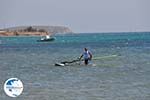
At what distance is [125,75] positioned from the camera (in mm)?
31125

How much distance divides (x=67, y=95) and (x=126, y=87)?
408 cm

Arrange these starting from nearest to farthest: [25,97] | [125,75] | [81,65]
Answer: [25,97]
[125,75]
[81,65]

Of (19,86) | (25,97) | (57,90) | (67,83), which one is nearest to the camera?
(19,86)

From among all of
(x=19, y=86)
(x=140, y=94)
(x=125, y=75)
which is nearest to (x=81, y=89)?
(x=140, y=94)

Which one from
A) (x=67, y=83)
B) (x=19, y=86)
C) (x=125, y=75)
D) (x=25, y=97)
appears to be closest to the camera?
(x=19, y=86)

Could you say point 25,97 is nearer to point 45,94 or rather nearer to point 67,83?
point 45,94

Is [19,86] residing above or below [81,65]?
above

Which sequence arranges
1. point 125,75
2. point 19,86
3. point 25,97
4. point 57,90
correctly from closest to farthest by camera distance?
point 19,86 → point 25,97 → point 57,90 → point 125,75

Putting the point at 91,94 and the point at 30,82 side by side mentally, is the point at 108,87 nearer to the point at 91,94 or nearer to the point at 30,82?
the point at 91,94

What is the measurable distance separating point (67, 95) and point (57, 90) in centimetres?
203

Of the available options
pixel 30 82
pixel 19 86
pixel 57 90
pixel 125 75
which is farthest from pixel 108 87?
pixel 19 86

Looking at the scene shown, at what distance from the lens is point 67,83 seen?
26.5m

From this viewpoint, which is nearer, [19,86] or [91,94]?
[19,86]

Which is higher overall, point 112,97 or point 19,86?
point 19,86
